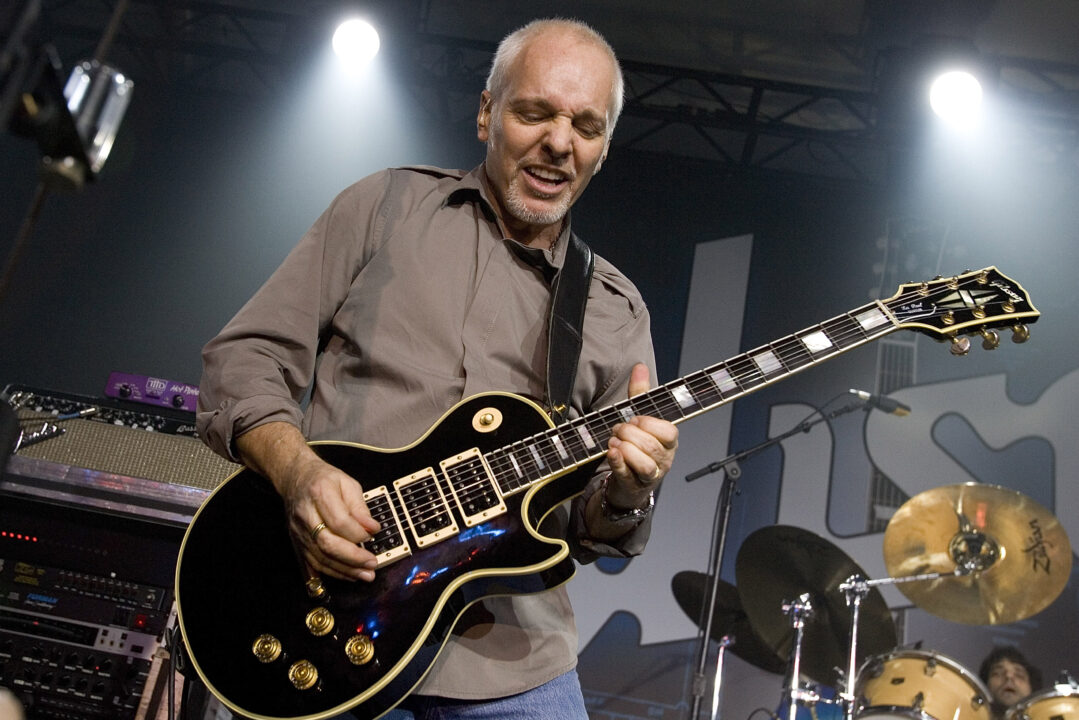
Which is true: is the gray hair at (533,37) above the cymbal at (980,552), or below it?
above

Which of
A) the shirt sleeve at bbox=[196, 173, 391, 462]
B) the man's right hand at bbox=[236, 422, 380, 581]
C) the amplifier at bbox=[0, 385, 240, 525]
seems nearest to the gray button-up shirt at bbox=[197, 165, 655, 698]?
the shirt sleeve at bbox=[196, 173, 391, 462]

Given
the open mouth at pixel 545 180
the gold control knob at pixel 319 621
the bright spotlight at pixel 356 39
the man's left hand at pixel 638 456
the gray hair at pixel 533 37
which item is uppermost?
the bright spotlight at pixel 356 39

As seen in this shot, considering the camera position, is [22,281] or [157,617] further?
[22,281]

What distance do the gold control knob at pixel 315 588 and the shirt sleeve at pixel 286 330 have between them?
33 centimetres

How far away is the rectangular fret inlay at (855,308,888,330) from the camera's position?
2227mm

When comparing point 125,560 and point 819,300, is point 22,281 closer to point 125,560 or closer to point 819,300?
point 125,560

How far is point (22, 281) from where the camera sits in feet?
20.9

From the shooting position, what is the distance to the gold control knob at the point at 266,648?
5.24ft

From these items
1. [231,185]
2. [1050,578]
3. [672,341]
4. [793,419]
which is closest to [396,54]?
[231,185]

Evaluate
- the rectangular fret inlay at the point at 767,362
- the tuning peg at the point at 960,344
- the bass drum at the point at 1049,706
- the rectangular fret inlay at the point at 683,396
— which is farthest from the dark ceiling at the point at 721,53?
the rectangular fret inlay at the point at 683,396

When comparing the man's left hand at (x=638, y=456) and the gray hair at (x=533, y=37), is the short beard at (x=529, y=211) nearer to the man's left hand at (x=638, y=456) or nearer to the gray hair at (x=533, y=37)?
the gray hair at (x=533, y=37)

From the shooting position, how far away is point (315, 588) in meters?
1.64

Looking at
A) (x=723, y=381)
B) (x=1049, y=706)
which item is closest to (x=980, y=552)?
(x=1049, y=706)

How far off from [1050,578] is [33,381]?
6554mm
